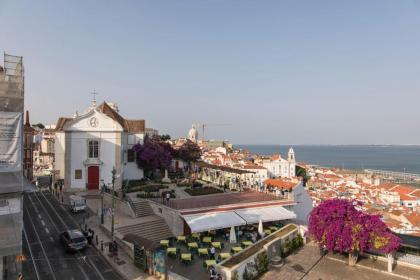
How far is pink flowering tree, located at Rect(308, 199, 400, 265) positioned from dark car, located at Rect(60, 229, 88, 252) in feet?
46.7

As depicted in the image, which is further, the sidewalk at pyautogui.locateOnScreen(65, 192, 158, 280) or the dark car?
the dark car

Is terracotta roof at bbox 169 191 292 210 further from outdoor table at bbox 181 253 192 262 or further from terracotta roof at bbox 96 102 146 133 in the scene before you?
terracotta roof at bbox 96 102 146 133

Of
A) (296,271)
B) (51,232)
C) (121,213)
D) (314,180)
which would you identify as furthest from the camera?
(314,180)

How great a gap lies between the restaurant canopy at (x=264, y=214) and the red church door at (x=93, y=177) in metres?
19.0

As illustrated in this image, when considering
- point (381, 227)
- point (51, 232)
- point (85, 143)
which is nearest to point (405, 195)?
point (381, 227)

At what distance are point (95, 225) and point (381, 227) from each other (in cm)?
1977

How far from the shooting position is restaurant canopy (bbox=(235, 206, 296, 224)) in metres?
24.3

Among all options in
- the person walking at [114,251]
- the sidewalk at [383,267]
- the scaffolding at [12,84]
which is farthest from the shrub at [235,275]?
the scaffolding at [12,84]

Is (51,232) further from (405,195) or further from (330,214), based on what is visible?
(405,195)

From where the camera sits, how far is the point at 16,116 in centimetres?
1522

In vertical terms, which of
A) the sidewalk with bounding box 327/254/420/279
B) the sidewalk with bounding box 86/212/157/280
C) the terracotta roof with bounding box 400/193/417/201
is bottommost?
the terracotta roof with bounding box 400/193/417/201

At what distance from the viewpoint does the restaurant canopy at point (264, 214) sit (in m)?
24.3

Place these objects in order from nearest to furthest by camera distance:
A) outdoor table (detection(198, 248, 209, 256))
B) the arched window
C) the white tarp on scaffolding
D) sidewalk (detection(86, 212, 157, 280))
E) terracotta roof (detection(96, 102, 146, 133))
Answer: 1. the white tarp on scaffolding
2. sidewalk (detection(86, 212, 157, 280))
3. outdoor table (detection(198, 248, 209, 256))
4. the arched window
5. terracotta roof (detection(96, 102, 146, 133))

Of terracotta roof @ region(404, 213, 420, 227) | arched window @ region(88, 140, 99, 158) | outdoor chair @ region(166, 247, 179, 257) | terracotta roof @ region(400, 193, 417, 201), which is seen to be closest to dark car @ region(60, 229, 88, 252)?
outdoor chair @ region(166, 247, 179, 257)
